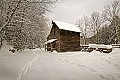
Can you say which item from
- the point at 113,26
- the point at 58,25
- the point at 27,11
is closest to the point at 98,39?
the point at 113,26

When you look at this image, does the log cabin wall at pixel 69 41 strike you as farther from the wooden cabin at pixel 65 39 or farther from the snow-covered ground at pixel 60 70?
the snow-covered ground at pixel 60 70

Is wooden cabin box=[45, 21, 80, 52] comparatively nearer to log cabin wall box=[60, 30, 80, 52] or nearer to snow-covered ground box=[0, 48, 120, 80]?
log cabin wall box=[60, 30, 80, 52]

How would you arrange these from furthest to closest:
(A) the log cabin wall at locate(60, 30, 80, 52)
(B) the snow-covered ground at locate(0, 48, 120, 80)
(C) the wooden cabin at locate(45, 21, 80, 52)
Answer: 1. (A) the log cabin wall at locate(60, 30, 80, 52)
2. (C) the wooden cabin at locate(45, 21, 80, 52)
3. (B) the snow-covered ground at locate(0, 48, 120, 80)

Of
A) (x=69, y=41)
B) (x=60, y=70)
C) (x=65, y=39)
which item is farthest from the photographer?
(x=69, y=41)

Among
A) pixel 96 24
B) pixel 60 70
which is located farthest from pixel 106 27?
pixel 60 70

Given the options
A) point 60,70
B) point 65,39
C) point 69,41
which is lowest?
point 60,70

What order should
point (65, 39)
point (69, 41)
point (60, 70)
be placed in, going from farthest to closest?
point (69, 41), point (65, 39), point (60, 70)

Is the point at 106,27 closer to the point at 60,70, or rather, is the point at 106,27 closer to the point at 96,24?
the point at 96,24

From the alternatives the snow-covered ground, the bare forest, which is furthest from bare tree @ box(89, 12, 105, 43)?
the snow-covered ground

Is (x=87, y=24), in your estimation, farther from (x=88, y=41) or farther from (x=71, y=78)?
(x=71, y=78)

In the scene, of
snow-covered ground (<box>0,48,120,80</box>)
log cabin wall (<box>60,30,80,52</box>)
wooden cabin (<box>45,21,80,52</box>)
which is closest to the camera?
snow-covered ground (<box>0,48,120,80</box>)

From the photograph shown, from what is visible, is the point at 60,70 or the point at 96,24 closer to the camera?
the point at 60,70

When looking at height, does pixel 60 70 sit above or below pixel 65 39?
below

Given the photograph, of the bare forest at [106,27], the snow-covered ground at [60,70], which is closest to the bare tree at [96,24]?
the bare forest at [106,27]
